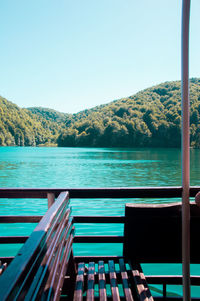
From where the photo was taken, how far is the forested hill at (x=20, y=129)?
107 m

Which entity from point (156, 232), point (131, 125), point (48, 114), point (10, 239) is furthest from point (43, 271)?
point (48, 114)

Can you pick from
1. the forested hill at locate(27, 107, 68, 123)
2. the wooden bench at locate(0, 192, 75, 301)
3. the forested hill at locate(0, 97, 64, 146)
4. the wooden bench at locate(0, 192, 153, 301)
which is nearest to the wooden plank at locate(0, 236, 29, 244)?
the wooden bench at locate(0, 192, 153, 301)

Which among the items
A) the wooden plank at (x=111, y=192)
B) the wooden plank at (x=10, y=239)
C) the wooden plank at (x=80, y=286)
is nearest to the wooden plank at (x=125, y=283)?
the wooden plank at (x=80, y=286)

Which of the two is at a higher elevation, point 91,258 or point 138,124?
point 138,124

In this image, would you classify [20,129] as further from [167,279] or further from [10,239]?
[167,279]

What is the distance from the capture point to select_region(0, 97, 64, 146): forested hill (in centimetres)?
10744

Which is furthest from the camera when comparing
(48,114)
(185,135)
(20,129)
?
(48,114)

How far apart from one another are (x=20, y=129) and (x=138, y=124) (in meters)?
48.6

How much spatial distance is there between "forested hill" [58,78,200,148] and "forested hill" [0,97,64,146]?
66.5 ft

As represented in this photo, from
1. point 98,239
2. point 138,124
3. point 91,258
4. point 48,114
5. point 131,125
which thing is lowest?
point 91,258

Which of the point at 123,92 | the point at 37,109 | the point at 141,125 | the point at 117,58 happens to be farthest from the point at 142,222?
the point at 37,109

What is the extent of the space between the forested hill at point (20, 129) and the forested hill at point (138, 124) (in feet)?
66.5

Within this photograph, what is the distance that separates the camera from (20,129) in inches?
4400

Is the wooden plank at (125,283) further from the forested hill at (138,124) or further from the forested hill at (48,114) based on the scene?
the forested hill at (48,114)
